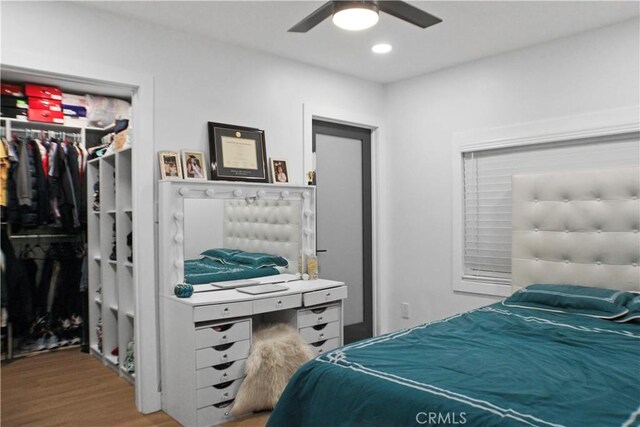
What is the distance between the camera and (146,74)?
10.1 ft

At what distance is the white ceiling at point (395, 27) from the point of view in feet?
9.33

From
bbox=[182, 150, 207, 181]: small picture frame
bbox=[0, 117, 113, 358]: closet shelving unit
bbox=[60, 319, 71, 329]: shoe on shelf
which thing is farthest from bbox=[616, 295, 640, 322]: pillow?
bbox=[60, 319, 71, 329]: shoe on shelf

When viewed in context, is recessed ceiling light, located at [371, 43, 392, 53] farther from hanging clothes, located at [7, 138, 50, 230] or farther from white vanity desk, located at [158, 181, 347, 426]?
hanging clothes, located at [7, 138, 50, 230]

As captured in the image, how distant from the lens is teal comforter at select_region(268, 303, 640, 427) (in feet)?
4.90

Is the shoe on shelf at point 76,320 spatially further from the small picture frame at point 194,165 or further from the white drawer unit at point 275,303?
the white drawer unit at point 275,303

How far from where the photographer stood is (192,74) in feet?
10.8

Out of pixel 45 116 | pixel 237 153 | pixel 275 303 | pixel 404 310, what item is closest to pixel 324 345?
pixel 275 303

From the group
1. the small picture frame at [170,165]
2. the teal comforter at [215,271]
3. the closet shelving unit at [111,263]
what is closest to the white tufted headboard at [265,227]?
the teal comforter at [215,271]

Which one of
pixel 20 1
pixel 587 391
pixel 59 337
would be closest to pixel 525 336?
pixel 587 391

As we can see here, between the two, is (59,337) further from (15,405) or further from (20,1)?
(20,1)

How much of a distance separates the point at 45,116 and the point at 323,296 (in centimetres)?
317

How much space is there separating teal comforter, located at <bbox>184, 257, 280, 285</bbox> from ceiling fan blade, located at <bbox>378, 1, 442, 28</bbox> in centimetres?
202

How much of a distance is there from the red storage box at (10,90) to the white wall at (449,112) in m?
3.45

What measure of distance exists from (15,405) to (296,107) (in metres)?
2.97
